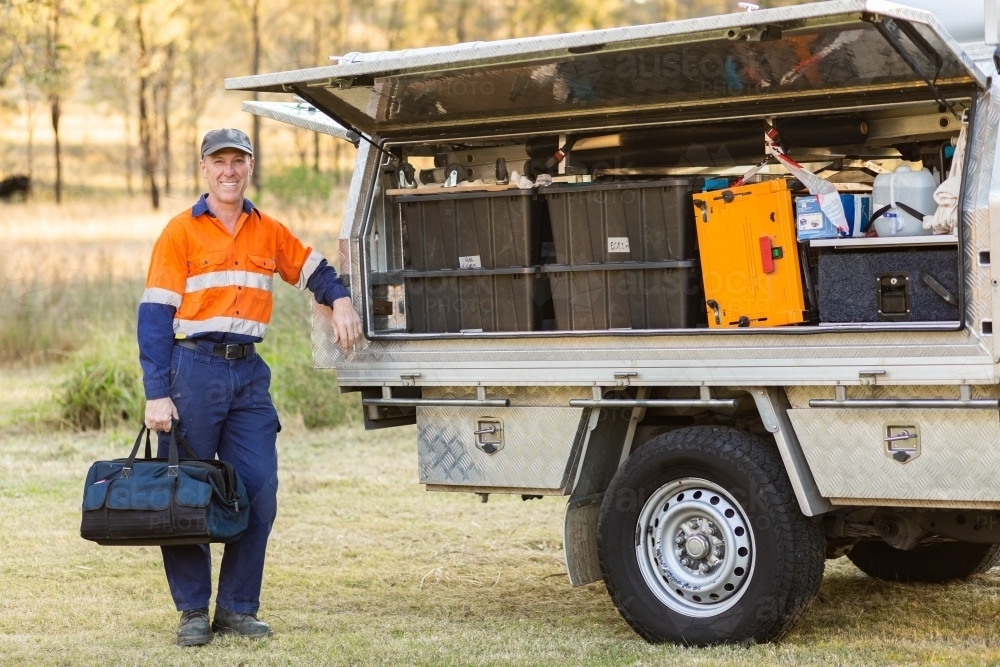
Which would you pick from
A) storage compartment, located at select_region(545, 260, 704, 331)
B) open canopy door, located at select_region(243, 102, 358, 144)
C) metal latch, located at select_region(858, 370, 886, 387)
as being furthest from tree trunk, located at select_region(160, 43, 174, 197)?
metal latch, located at select_region(858, 370, 886, 387)

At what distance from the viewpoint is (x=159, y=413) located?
527 centimetres

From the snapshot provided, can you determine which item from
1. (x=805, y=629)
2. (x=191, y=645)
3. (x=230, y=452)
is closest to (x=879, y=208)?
(x=805, y=629)

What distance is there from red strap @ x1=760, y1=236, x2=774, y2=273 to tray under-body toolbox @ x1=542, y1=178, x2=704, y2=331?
28cm

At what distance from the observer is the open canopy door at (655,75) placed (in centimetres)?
444

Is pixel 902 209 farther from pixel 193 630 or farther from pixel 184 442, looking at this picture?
pixel 193 630

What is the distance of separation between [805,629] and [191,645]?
2303 millimetres

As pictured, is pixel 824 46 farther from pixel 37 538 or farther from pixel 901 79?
pixel 37 538

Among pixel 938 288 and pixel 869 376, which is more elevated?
pixel 938 288

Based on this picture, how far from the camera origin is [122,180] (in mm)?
42688

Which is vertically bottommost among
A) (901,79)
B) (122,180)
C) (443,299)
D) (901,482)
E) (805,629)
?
(805,629)

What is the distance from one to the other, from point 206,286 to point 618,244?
5.17ft

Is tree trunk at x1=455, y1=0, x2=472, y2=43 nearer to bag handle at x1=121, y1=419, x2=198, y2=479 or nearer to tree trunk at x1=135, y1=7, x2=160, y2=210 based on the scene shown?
tree trunk at x1=135, y1=7, x2=160, y2=210

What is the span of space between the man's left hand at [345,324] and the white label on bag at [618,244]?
1.06 m

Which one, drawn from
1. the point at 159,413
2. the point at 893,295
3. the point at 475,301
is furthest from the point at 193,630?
the point at 893,295
